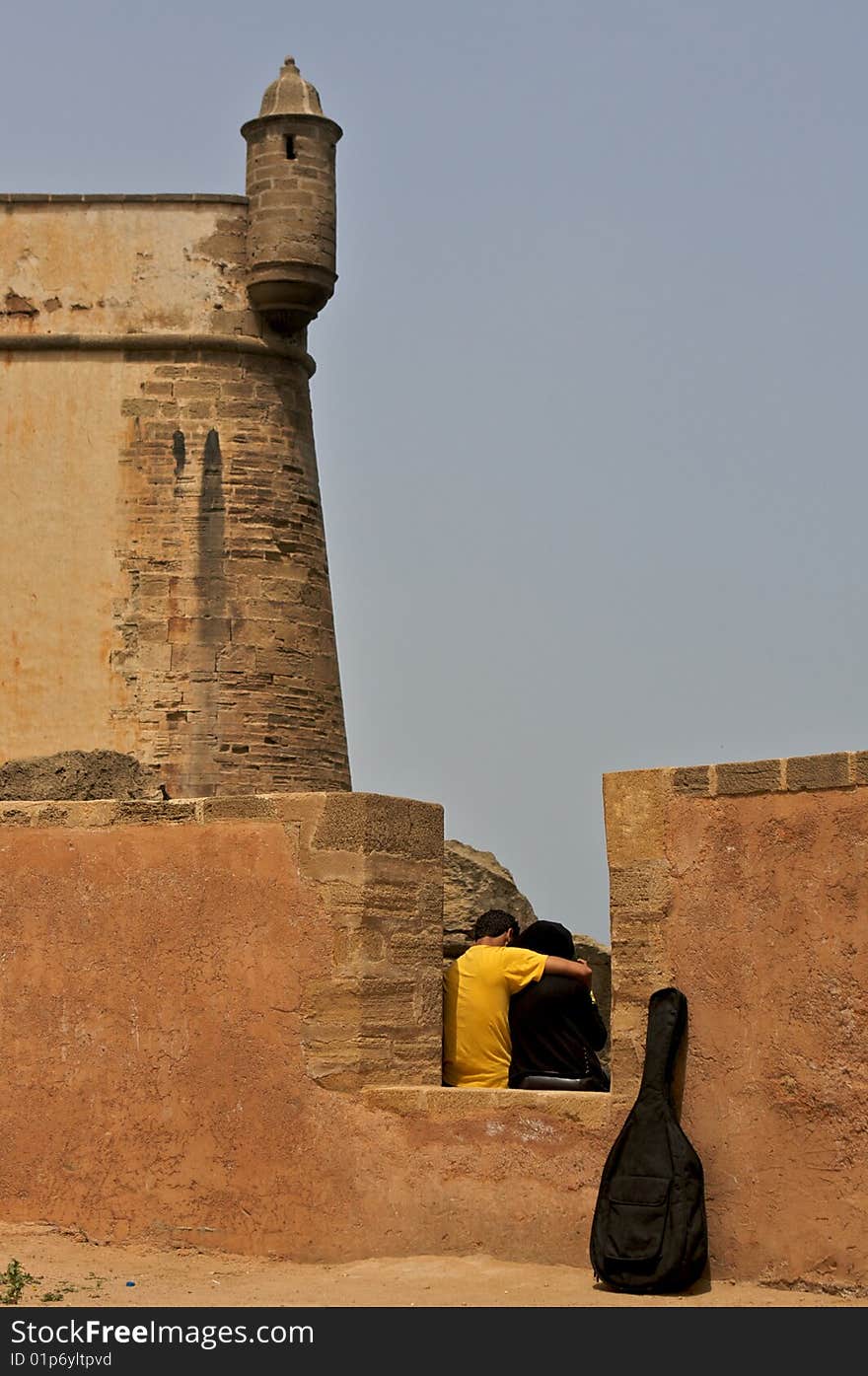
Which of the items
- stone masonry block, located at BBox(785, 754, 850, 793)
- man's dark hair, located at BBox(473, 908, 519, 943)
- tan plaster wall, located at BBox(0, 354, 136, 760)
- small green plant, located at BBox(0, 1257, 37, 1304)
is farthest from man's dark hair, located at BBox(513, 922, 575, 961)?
tan plaster wall, located at BBox(0, 354, 136, 760)

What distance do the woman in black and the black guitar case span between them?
770mm

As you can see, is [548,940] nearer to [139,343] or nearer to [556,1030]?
[556,1030]

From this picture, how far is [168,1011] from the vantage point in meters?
8.59

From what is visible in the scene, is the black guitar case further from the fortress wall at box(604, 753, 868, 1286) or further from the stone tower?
the stone tower

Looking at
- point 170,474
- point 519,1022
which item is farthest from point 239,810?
point 170,474

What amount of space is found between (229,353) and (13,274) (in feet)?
6.30

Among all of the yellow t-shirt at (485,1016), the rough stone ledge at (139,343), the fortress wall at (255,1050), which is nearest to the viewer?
the fortress wall at (255,1050)

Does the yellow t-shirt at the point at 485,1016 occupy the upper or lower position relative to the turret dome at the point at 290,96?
lower

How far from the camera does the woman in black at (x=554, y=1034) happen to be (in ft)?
27.3

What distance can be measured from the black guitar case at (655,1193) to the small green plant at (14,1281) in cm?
191

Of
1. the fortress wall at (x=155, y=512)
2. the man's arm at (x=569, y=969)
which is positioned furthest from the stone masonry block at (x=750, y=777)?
the fortress wall at (x=155, y=512)

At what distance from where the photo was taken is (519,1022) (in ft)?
27.7

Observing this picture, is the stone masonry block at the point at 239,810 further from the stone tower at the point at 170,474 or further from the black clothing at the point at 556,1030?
the stone tower at the point at 170,474

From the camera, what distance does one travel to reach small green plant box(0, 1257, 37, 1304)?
289 inches
